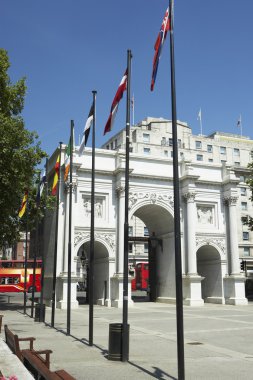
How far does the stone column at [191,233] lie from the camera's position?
124ft

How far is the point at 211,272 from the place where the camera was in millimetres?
41969

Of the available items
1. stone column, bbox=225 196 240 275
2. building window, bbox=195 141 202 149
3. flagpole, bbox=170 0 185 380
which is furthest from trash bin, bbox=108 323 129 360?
building window, bbox=195 141 202 149

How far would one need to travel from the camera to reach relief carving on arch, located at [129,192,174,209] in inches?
1511

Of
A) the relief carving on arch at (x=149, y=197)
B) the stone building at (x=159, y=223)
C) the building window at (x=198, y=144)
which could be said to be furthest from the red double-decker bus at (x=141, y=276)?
the building window at (x=198, y=144)

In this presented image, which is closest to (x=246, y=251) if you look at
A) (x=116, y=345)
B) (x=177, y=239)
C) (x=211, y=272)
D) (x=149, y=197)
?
(x=211, y=272)

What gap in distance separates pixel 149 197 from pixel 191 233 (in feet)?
16.8

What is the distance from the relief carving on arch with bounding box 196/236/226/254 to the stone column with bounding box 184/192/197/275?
5.55 feet

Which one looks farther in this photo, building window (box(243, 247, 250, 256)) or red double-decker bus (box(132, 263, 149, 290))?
building window (box(243, 247, 250, 256))

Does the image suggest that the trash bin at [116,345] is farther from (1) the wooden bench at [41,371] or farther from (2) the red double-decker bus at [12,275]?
(2) the red double-decker bus at [12,275]

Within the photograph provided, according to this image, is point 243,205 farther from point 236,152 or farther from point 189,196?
point 189,196

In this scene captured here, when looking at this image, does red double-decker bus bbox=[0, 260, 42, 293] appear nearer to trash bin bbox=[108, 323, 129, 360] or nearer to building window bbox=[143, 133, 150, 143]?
building window bbox=[143, 133, 150, 143]

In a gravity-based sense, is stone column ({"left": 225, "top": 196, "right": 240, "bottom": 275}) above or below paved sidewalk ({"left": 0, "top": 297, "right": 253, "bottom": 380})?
above

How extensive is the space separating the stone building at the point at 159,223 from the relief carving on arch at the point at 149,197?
3.7 inches

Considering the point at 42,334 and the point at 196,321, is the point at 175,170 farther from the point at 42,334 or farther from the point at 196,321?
the point at 196,321
